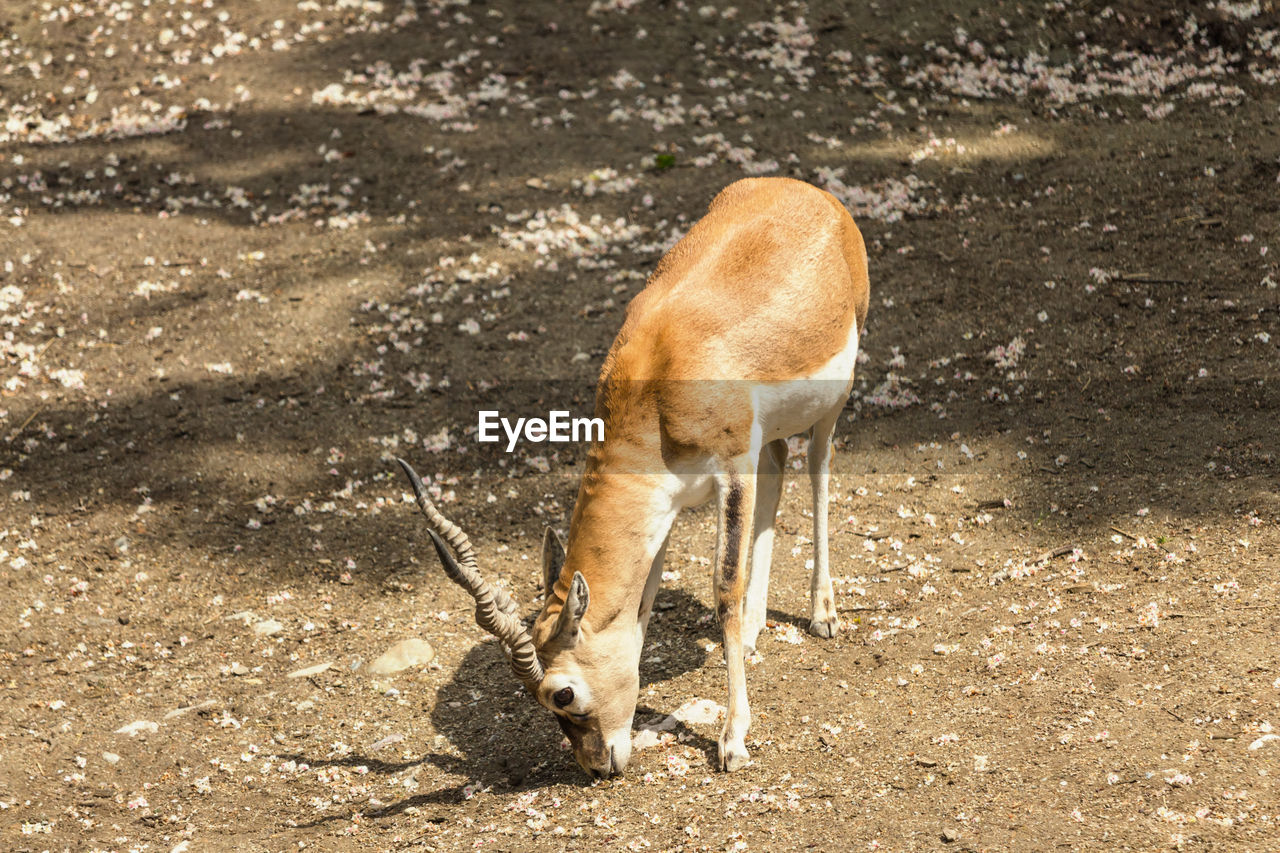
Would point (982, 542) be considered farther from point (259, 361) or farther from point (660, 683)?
point (259, 361)

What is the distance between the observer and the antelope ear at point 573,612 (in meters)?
6.24

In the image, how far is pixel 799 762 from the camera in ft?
22.7

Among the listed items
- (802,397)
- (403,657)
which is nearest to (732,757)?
(802,397)

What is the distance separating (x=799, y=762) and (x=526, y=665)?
5.82 feet

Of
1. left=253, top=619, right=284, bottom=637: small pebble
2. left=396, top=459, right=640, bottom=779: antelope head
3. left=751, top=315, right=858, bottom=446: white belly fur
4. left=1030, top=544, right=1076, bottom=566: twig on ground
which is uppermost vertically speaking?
left=751, top=315, right=858, bottom=446: white belly fur

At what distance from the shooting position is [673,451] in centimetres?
→ 674

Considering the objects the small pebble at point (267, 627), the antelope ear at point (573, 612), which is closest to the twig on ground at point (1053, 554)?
the antelope ear at point (573, 612)

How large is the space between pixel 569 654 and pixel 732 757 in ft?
3.98

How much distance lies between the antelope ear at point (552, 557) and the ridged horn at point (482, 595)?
1.08 ft

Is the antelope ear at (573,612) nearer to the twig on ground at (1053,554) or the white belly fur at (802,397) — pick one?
the white belly fur at (802,397)

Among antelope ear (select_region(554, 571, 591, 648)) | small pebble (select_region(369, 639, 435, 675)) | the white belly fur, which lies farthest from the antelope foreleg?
small pebble (select_region(369, 639, 435, 675))

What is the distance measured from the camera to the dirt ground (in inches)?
271

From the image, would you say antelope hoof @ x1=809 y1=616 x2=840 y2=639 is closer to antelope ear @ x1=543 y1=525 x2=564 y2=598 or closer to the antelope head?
the antelope head

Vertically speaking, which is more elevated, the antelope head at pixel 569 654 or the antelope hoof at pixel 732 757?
the antelope head at pixel 569 654
